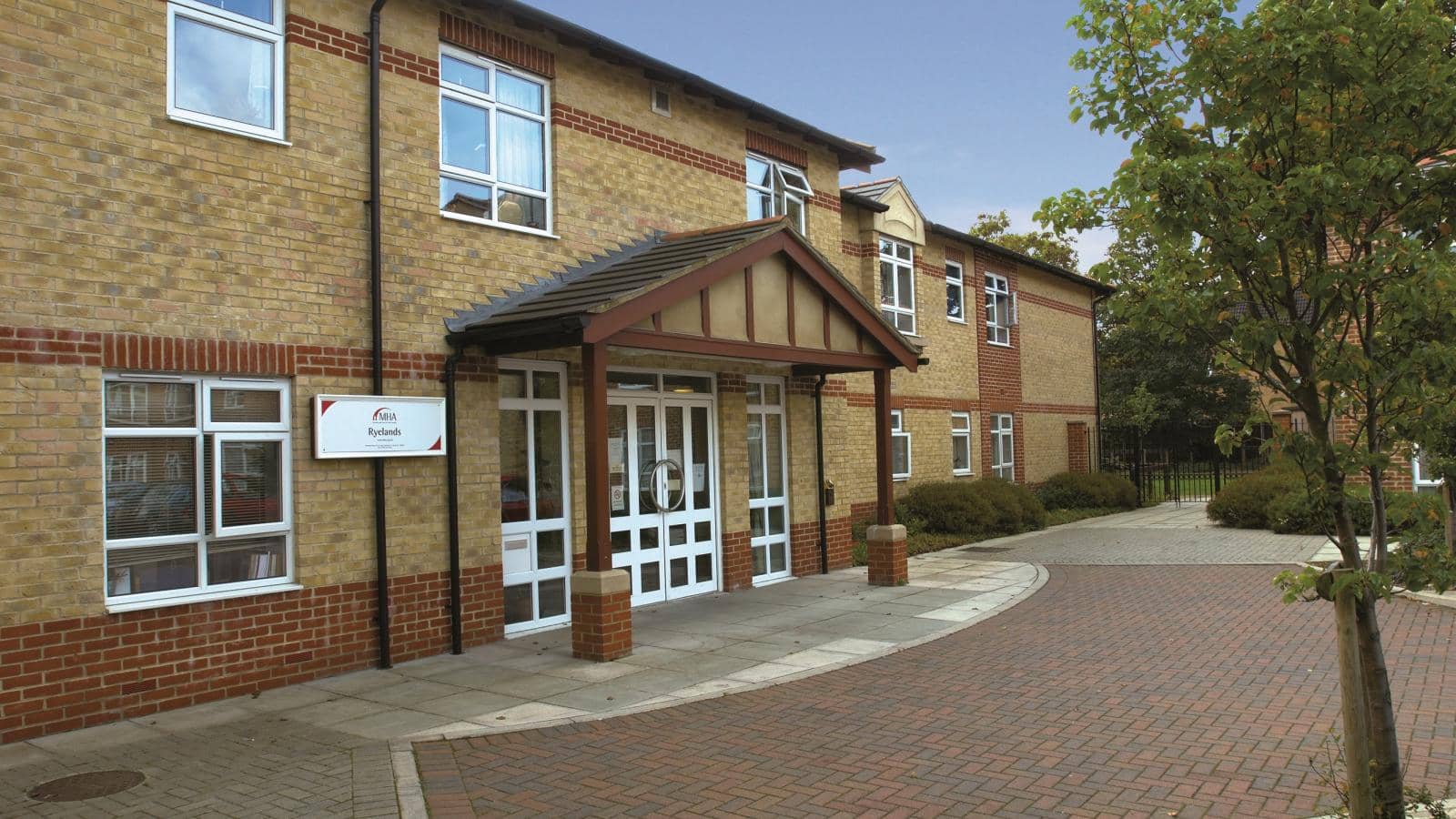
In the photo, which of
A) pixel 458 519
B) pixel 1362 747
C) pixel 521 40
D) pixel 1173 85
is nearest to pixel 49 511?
pixel 458 519

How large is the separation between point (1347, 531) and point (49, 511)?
24.5ft

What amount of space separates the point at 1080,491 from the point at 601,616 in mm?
17798

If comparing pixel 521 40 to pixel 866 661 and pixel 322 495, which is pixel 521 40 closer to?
pixel 322 495

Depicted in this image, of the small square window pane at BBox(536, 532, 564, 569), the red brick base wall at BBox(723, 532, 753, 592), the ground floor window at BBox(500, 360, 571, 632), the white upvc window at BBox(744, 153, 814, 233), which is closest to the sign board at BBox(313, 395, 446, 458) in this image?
the ground floor window at BBox(500, 360, 571, 632)

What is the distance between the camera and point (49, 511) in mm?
6660

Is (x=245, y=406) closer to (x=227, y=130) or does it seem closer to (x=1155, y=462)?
(x=227, y=130)

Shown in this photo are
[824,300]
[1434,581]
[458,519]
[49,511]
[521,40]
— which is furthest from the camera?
[824,300]

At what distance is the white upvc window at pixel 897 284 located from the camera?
60.3ft

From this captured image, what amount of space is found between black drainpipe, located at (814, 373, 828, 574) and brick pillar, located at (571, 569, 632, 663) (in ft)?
18.1

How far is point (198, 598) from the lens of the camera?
7.39 m

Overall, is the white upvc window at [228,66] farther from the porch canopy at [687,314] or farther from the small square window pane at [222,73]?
the porch canopy at [687,314]

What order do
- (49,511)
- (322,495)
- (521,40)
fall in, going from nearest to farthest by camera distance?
(49,511) → (322,495) → (521,40)

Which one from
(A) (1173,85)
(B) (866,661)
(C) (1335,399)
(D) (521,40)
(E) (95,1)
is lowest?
(B) (866,661)

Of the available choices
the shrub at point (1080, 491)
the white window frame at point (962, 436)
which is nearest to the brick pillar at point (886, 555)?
the white window frame at point (962, 436)
